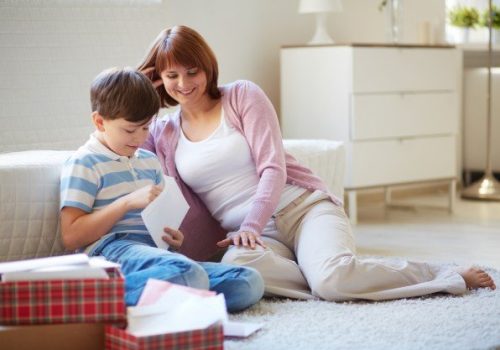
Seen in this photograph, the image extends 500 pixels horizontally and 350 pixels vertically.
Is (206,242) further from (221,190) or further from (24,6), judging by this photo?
(24,6)

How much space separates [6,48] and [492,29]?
2985mm

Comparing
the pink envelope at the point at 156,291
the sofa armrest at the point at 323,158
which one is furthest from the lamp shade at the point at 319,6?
the pink envelope at the point at 156,291

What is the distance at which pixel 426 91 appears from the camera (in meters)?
4.36

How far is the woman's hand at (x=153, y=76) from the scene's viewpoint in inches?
101

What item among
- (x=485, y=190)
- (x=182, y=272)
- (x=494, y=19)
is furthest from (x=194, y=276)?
(x=494, y=19)

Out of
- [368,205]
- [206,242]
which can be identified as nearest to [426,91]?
[368,205]

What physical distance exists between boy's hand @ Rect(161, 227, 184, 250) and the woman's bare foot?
29.4 inches

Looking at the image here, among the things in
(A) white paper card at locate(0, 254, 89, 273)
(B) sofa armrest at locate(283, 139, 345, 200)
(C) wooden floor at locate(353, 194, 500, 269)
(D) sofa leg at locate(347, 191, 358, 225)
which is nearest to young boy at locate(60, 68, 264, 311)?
(A) white paper card at locate(0, 254, 89, 273)

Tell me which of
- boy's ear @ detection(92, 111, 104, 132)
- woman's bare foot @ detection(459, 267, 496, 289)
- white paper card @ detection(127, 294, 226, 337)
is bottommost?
woman's bare foot @ detection(459, 267, 496, 289)

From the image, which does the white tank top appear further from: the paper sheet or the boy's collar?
the paper sheet

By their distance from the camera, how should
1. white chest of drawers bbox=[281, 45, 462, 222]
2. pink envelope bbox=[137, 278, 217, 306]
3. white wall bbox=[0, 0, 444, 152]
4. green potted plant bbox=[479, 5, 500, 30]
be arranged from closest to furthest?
1. pink envelope bbox=[137, 278, 217, 306]
2. white wall bbox=[0, 0, 444, 152]
3. white chest of drawers bbox=[281, 45, 462, 222]
4. green potted plant bbox=[479, 5, 500, 30]

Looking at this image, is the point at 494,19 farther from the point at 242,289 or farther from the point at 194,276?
the point at 194,276

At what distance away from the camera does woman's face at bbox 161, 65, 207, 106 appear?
2.52 metres

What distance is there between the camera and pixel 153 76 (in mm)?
2594
